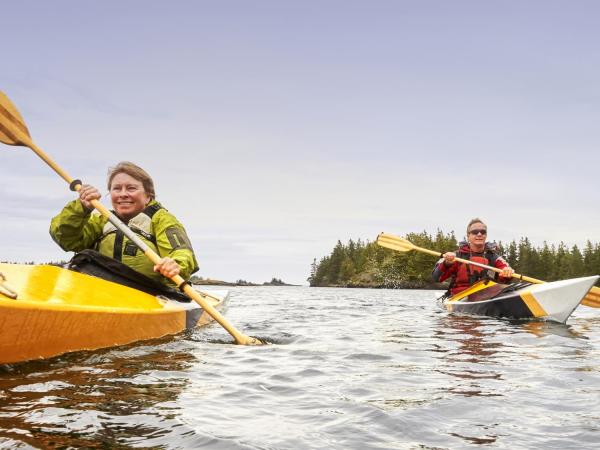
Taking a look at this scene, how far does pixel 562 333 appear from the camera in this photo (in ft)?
23.6

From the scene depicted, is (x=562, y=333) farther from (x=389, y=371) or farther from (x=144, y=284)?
(x=144, y=284)

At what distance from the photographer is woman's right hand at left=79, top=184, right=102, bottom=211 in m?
5.50

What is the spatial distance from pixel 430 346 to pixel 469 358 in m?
0.85

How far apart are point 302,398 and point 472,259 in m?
8.70

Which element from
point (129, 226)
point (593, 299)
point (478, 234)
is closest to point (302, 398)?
point (129, 226)

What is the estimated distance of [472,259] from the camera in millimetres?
11148

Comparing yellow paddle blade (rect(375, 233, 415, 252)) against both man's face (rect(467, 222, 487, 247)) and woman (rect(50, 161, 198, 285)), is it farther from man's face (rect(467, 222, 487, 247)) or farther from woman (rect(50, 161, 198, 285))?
woman (rect(50, 161, 198, 285))

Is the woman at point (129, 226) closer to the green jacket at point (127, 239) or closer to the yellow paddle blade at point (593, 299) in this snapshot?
the green jacket at point (127, 239)

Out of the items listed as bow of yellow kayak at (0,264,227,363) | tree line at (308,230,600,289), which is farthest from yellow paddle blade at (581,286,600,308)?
tree line at (308,230,600,289)

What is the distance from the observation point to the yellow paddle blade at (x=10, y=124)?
6.16 meters

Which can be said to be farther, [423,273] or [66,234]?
[423,273]

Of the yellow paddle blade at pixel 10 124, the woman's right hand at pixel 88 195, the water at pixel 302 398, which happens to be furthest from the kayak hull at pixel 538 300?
the yellow paddle blade at pixel 10 124

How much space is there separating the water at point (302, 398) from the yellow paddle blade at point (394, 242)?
24.1 feet

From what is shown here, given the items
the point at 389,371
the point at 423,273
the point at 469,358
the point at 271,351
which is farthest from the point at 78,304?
the point at 423,273
